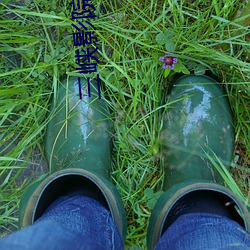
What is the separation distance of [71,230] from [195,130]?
619 millimetres

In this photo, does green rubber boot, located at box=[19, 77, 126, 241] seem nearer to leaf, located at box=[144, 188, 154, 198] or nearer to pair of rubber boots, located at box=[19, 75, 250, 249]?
pair of rubber boots, located at box=[19, 75, 250, 249]

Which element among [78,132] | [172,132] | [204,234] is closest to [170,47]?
[172,132]

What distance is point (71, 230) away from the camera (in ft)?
2.81

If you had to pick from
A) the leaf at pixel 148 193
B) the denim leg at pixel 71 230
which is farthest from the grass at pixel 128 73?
the denim leg at pixel 71 230

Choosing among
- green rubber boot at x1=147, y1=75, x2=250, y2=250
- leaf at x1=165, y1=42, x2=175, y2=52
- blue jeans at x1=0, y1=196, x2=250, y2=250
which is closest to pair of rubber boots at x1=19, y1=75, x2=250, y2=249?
green rubber boot at x1=147, y1=75, x2=250, y2=250

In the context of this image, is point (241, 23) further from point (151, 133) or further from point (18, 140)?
point (18, 140)

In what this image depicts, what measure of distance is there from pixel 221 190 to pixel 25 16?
836 mm

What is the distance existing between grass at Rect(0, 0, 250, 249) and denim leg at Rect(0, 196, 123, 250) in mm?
286

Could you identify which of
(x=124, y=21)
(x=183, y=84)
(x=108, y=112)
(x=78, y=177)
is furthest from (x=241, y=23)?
(x=78, y=177)

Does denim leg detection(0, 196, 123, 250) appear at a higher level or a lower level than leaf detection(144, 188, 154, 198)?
higher

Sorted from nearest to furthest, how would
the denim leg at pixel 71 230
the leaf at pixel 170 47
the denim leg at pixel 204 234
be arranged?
1. the denim leg at pixel 71 230
2. the denim leg at pixel 204 234
3. the leaf at pixel 170 47

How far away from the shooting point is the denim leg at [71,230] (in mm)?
765

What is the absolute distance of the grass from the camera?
4.30 feet

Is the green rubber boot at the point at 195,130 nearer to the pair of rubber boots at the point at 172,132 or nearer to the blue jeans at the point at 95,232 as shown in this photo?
the pair of rubber boots at the point at 172,132
